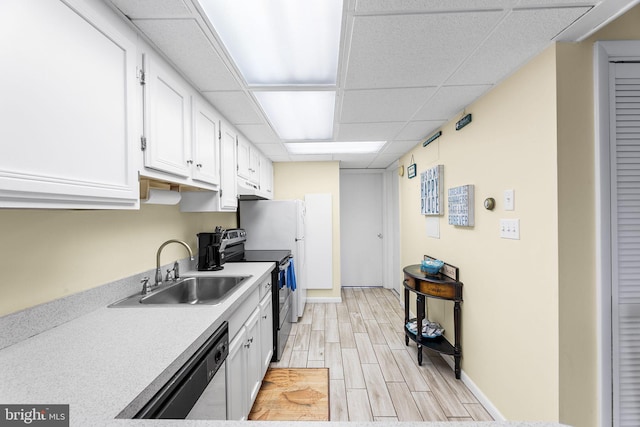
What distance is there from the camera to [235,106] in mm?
2092

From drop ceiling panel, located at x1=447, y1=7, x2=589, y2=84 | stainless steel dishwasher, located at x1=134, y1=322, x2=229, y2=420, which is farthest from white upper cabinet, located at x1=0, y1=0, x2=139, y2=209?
drop ceiling panel, located at x1=447, y1=7, x2=589, y2=84

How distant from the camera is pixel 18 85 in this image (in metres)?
0.75

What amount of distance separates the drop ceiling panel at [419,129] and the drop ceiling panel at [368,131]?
0.31ft

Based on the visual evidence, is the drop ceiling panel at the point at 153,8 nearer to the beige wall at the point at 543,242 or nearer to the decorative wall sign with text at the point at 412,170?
the beige wall at the point at 543,242

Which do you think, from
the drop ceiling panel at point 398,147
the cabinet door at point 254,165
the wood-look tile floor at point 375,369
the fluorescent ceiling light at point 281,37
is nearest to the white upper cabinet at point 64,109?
the fluorescent ceiling light at point 281,37

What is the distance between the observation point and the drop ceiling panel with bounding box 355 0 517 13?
3.63 ft

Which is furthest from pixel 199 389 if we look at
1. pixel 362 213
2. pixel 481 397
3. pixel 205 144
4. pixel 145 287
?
pixel 362 213

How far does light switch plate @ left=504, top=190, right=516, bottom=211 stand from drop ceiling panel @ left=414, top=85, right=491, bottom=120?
0.77 meters

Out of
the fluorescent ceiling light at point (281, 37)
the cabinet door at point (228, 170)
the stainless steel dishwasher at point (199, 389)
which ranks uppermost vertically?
the fluorescent ceiling light at point (281, 37)

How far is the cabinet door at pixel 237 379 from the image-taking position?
1.44m

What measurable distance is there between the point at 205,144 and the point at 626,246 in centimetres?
254

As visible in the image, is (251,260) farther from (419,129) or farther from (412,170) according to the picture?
(412,170)

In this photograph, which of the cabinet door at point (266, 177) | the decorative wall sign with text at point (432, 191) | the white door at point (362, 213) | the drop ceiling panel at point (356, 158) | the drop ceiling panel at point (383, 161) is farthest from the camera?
the white door at point (362, 213)

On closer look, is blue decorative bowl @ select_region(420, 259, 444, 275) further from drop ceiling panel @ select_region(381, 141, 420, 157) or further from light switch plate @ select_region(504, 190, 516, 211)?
drop ceiling panel @ select_region(381, 141, 420, 157)
